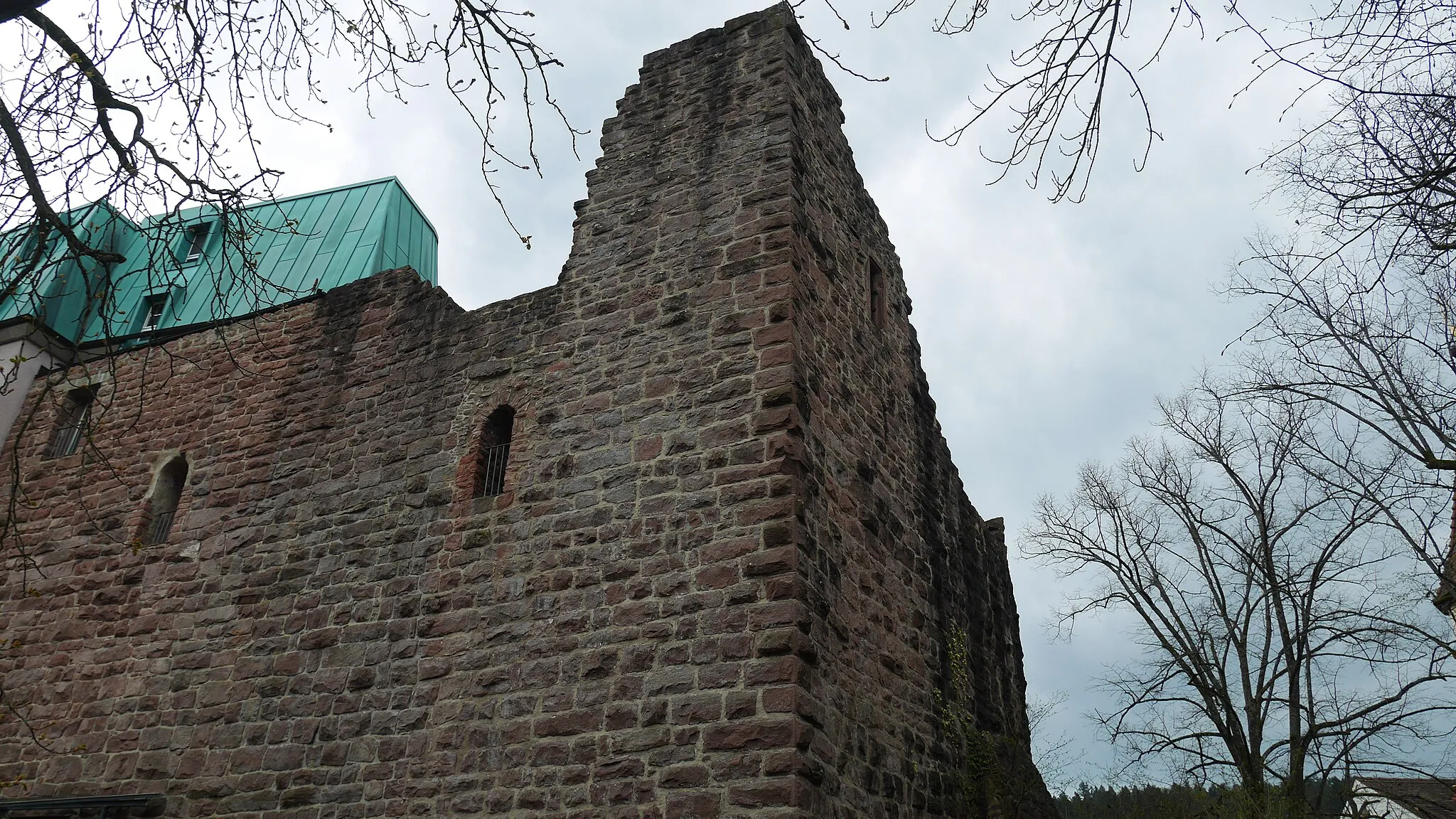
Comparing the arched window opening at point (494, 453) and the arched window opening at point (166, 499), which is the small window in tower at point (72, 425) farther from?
the arched window opening at point (494, 453)

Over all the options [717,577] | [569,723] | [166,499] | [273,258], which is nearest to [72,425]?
[166,499]

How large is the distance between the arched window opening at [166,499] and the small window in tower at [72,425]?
1.68 m

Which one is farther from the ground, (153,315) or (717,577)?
(153,315)

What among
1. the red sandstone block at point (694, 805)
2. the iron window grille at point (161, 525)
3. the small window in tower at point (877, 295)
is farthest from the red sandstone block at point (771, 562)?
the iron window grille at point (161, 525)

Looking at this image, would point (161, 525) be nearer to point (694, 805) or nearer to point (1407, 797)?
point (694, 805)

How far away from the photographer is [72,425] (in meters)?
11.2

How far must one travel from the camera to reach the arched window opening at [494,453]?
7617 mm

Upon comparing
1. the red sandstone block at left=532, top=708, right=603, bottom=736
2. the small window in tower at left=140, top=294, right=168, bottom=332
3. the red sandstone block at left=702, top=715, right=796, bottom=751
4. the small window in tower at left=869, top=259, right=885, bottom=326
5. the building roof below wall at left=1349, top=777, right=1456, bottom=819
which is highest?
the small window in tower at left=140, top=294, right=168, bottom=332

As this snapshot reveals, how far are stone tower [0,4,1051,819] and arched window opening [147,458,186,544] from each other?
31 millimetres

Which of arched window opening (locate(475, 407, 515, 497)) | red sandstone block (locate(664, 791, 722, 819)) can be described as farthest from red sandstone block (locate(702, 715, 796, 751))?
arched window opening (locate(475, 407, 515, 497))

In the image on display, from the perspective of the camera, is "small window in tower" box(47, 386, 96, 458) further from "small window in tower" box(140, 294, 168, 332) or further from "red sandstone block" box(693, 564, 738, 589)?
"red sandstone block" box(693, 564, 738, 589)

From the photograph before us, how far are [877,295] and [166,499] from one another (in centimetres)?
723

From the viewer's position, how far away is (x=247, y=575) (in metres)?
8.45

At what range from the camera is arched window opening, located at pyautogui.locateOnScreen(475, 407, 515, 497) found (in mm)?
7617
